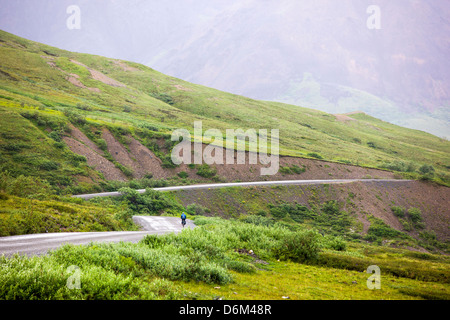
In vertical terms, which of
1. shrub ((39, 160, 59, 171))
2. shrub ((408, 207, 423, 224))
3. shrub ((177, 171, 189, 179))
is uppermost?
shrub ((39, 160, 59, 171))

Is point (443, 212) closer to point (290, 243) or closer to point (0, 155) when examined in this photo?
point (290, 243)

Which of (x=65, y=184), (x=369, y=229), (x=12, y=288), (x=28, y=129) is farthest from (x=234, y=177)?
(x=12, y=288)

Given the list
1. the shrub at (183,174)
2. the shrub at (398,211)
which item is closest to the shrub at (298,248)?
the shrub at (183,174)

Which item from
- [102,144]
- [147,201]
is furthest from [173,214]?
[102,144]

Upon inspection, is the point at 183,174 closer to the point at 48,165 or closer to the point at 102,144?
Result: the point at 102,144

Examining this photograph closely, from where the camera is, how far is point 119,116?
63938 millimetres

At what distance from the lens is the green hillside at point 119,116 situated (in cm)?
3547

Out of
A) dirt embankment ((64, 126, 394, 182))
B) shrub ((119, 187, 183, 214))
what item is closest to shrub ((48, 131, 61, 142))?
dirt embankment ((64, 126, 394, 182))

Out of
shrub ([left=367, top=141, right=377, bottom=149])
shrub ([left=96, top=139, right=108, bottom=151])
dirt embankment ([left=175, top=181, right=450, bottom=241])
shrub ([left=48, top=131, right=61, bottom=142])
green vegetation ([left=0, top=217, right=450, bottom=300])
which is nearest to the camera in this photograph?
green vegetation ([left=0, top=217, right=450, bottom=300])

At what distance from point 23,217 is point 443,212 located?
58.7 m

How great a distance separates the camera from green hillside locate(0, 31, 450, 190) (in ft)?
116

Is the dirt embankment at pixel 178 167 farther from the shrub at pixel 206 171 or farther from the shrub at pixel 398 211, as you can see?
the shrub at pixel 398 211

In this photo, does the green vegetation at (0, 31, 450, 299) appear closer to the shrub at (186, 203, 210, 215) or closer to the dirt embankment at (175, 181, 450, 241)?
the shrub at (186, 203, 210, 215)

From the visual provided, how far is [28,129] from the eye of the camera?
36.8m
